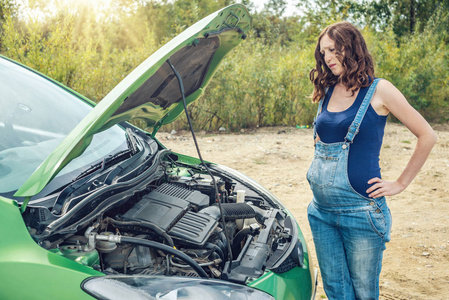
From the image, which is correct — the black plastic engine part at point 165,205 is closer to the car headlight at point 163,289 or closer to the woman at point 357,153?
the car headlight at point 163,289

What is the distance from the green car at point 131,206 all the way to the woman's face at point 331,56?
1.50 ft

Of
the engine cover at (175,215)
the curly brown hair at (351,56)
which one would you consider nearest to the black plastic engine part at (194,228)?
the engine cover at (175,215)

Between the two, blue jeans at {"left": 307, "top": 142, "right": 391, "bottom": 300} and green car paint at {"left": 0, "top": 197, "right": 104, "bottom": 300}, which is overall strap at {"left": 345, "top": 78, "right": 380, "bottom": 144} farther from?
green car paint at {"left": 0, "top": 197, "right": 104, "bottom": 300}

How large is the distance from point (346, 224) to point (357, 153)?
0.36 metres

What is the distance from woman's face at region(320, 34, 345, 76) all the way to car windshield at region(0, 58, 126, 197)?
130 centimetres

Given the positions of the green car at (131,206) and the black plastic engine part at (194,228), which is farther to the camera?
the black plastic engine part at (194,228)

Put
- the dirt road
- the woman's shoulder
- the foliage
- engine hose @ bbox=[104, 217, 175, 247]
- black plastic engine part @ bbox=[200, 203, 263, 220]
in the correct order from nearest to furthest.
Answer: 1. engine hose @ bbox=[104, 217, 175, 247]
2. the woman's shoulder
3. black plastic engine part @ bbox=[200, 203, 263, 220]
4. the dirt road
5. the foliage

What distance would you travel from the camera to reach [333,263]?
2.19 metres

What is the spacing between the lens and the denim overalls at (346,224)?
1.99 metres

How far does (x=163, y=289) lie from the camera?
1.39m

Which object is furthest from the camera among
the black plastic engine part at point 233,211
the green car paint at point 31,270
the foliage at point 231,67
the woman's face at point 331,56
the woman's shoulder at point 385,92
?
the foliage at point 231,67

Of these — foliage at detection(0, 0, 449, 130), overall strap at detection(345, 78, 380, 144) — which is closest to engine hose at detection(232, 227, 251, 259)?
overall strap at detection(345, 78, 380, 144)

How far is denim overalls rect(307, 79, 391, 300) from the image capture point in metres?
1.99

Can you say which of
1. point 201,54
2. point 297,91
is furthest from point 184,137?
point 201,54
